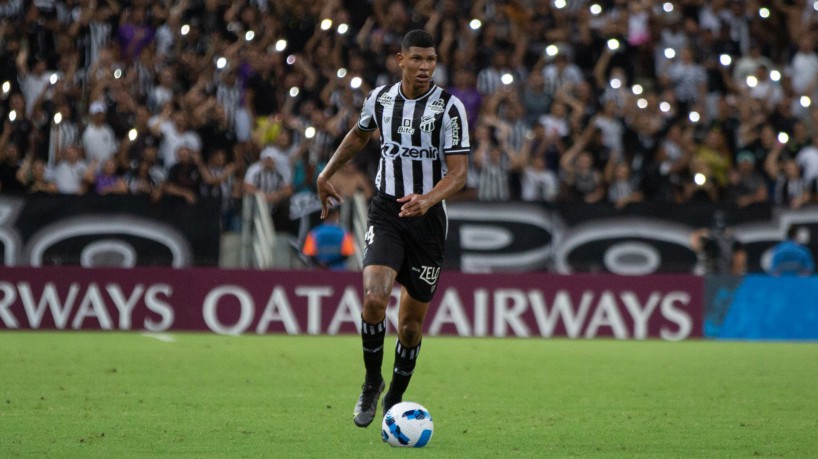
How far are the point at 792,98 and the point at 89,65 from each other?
10664 millimetres

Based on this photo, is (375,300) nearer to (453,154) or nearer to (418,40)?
(453,154)

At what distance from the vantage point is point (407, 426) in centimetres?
723

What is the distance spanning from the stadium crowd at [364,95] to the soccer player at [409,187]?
361 inches

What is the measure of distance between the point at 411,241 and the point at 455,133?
709 mm

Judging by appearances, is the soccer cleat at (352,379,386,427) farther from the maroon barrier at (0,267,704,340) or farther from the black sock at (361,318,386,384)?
the maroon barrier at (0,267,704,340)

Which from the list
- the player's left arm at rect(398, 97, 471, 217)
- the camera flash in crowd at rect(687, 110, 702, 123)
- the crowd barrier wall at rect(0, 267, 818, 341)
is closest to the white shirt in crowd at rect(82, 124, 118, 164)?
the crowd barrier wall at rect(0, 267, 818, 341)

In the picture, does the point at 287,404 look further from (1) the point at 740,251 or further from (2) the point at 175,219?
(1) the point at 740,251

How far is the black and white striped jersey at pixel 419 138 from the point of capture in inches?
307

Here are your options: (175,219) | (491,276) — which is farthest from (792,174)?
(175,219)

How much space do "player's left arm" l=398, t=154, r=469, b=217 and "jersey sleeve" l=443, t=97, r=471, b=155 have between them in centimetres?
4

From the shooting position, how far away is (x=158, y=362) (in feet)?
41.0

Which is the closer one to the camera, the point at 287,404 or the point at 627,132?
the point at 287,404

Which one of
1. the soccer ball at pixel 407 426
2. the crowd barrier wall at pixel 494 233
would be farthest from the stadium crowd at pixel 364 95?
the soccer ball at pixel 407 426

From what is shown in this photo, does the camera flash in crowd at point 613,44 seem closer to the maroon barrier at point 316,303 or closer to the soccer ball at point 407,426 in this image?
the maroon barrier at point 316,303
